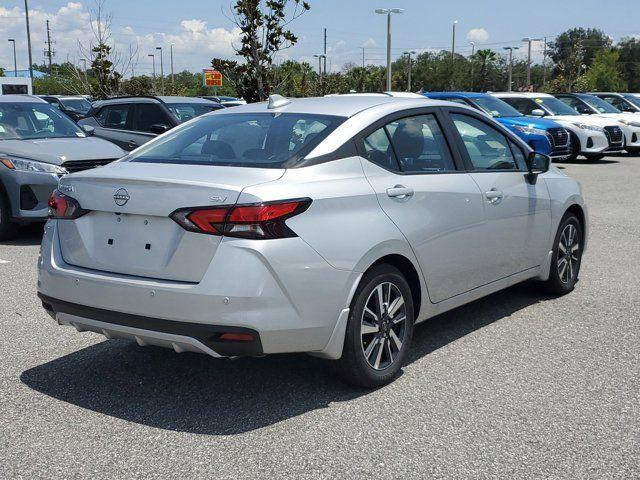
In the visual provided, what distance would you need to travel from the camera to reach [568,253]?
6.66 metres

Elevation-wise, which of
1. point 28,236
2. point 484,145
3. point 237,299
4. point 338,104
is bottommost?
point 28,236

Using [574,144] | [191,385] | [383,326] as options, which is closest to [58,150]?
[191,385]

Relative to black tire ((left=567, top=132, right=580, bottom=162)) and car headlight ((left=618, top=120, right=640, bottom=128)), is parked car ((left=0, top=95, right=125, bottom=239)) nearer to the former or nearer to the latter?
black tire ((left=567, top=132, right=580, bottom=162))

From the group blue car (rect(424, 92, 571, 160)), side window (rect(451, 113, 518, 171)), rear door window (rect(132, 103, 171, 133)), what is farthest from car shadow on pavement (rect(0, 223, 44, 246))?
blue car (rect(424, 92, 571, 160))

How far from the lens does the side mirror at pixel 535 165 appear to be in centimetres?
602

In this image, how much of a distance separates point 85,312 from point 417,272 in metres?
1.91

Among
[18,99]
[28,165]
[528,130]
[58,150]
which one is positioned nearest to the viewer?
[28,165]

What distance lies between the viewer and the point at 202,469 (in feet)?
11.5

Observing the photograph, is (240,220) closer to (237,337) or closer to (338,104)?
(237,337)

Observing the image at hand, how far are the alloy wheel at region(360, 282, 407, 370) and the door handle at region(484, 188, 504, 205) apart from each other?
1211 millimetres

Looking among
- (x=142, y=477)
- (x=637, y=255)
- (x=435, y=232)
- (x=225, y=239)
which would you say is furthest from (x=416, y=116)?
(x=637, y=255)

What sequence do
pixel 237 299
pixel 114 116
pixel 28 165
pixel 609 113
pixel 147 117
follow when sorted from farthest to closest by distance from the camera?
pixel 609 113
pixel 114 116
pixel 147 117
pixel 28 165
pixel 237 299

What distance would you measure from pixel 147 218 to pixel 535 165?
129 inches

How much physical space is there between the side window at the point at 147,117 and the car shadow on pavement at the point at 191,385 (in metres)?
8.08
